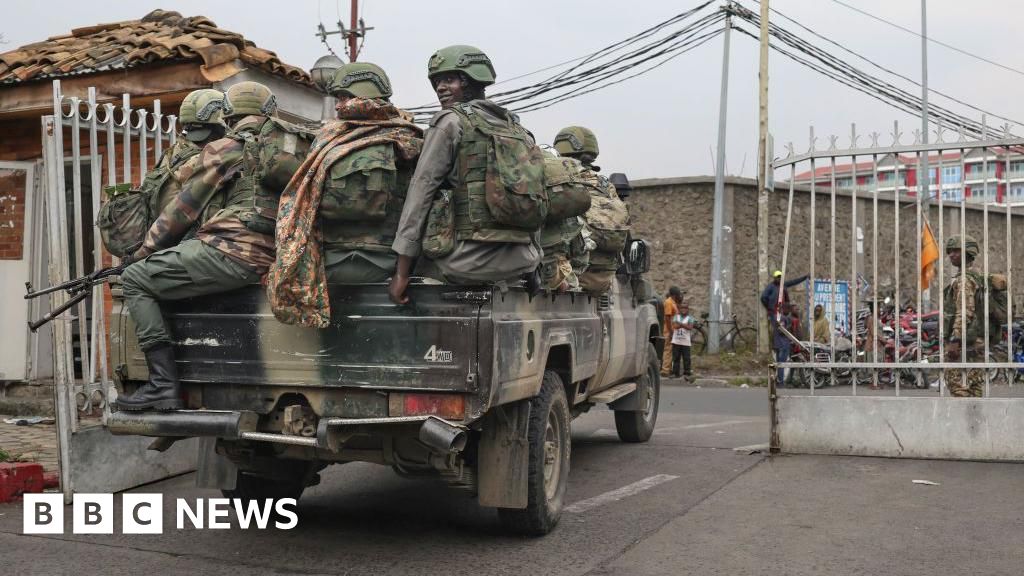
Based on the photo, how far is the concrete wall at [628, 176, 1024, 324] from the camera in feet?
69.1

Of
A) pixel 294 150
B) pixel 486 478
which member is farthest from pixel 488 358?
pixel 294 150

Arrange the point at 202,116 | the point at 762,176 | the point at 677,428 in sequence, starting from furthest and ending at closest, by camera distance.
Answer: the point at 762,176
the point at 677,428
the point at 202,116

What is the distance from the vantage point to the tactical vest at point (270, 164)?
4789 millimetres

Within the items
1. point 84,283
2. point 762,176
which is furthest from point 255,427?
point 762,176

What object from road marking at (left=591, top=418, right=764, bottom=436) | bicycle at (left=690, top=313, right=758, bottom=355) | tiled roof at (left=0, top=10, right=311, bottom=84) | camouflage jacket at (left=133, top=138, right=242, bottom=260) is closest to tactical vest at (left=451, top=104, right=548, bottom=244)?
camouflage jacket at (left=133, top=138, right=242, bottom=260)

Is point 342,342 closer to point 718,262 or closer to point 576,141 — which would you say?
point 576,141

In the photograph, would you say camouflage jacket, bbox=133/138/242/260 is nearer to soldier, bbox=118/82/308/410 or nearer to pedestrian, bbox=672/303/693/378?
soldier, bbox=118/82/308/410

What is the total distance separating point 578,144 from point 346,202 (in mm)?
3428

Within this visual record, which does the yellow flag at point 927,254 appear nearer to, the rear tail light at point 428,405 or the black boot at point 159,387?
the rear tail light at point 428,405

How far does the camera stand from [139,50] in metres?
9.62

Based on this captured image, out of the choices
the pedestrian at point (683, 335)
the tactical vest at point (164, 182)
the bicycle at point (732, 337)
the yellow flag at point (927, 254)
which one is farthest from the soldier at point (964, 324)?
the bicycle at point (732, 337)

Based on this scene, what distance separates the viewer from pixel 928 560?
4.79 m

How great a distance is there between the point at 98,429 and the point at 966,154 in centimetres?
652

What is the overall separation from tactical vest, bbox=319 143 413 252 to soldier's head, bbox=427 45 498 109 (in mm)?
533
